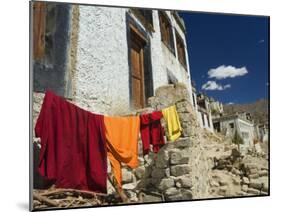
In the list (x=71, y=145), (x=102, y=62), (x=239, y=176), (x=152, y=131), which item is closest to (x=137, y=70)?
(x=102, y=62)

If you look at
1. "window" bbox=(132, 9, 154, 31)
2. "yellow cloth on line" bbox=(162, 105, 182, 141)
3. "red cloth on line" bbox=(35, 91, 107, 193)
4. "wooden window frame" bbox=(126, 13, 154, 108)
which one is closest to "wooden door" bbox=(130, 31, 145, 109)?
"wooden window frame" bbox=(126, 13, 154, 108)

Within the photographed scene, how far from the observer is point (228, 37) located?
4672 mm

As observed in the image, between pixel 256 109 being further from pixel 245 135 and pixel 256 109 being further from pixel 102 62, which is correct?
pixel 102 62

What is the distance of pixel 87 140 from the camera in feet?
13.4

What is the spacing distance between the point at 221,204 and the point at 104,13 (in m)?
1.87

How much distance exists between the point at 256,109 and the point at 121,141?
1.35 metres

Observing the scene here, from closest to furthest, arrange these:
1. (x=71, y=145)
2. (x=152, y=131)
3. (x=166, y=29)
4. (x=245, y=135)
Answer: (x=71, y=145), (x=152, y=131), (x=166, y=29), (x=245, y=135)

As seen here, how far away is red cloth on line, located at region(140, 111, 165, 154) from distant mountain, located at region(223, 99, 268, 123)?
711 mm

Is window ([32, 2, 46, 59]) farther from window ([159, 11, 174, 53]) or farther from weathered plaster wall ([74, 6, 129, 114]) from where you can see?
window ([159, 11, 174, 53])

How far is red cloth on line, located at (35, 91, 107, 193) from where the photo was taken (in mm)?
3908

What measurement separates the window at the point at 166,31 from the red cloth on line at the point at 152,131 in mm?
609

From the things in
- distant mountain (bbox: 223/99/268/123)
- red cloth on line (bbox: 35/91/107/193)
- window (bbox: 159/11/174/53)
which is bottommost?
red cloth on line (bbox: 35/91/107/193)
